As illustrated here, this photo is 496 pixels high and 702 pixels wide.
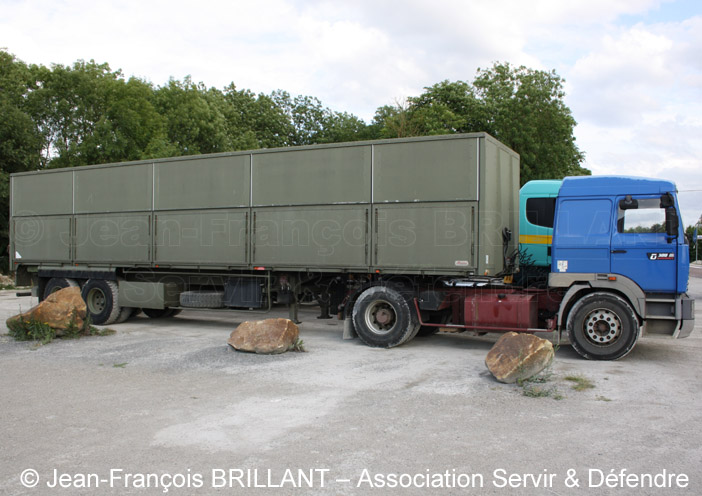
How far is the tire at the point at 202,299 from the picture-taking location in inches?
483

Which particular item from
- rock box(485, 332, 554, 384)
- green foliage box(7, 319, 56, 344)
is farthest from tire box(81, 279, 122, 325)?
rock box(485, 332, 554, 384)

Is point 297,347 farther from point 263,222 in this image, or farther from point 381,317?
point 263,222

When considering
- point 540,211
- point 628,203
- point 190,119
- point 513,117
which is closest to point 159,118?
point 190,119

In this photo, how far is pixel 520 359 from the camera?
7.40 meters

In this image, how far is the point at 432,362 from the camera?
9.02m

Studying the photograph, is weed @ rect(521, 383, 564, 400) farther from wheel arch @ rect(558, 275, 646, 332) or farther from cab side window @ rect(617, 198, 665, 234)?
cab side window @ rect(617, 198, 665, 234)

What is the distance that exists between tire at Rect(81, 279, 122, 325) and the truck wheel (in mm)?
6102

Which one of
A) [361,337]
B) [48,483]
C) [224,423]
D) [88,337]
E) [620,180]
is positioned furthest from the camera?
[88,337]

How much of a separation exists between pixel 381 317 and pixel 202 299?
4146 millimetres

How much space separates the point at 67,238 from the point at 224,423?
32.7 feet

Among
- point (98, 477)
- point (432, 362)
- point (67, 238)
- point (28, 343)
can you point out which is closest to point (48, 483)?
point (98, 477)

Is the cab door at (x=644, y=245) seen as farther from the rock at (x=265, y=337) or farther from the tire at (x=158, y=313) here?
the tire at (x=158, y=313)

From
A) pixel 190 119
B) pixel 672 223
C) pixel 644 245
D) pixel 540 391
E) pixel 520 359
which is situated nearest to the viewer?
pixel 540 391

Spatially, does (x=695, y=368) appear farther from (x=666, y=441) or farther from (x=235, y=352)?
(x=235, y=352)
